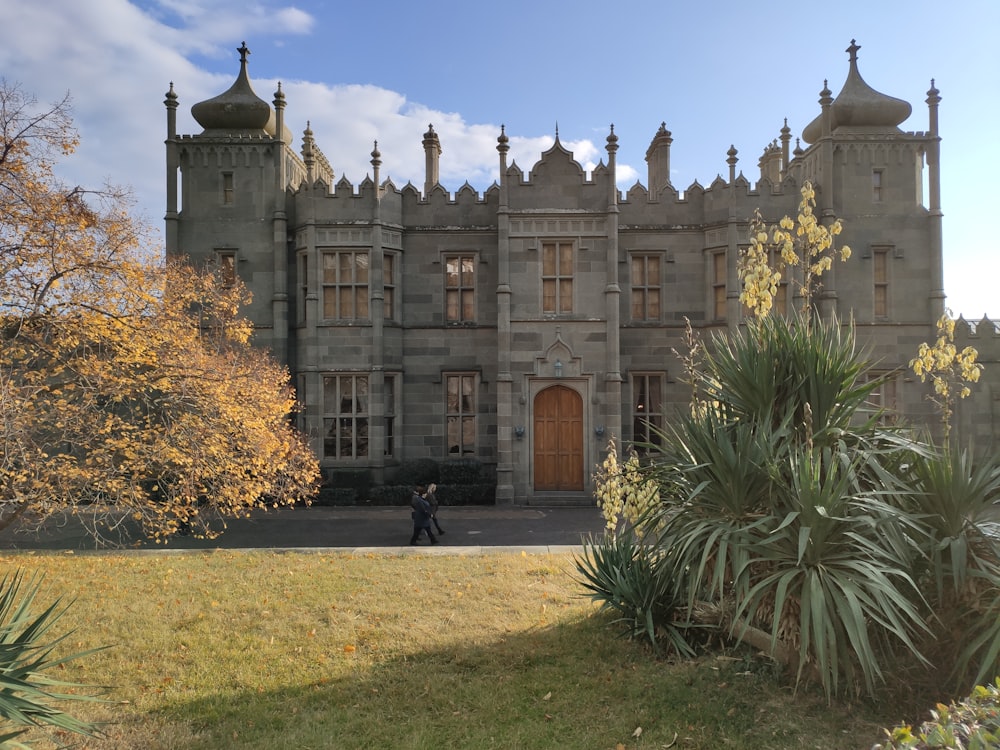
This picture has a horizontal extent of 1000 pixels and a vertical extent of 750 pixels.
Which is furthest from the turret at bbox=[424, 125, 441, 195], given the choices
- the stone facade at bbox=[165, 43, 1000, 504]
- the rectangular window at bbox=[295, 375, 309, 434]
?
the rectangular window at bbox=[295, 375, 309, 434]

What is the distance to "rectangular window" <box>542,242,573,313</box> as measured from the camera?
58.6ft

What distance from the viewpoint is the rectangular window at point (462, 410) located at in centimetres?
1870

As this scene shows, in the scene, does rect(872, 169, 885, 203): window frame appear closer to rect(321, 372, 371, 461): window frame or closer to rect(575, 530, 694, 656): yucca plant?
rect(321, 372, 371, 461): window frame

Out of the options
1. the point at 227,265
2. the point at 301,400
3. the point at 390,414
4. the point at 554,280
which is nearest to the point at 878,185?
the point at 554,280

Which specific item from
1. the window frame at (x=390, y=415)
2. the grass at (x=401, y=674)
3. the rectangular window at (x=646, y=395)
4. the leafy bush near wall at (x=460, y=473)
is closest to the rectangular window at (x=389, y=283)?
the window frame at (x=390, y=415)

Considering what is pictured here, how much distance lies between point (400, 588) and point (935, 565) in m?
6.34

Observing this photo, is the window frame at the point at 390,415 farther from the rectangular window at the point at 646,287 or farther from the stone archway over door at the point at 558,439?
the rectangular window at the point at 646,287

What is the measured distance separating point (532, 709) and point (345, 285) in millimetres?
15063

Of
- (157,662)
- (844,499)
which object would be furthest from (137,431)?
(844,499)

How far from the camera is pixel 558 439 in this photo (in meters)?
17.8

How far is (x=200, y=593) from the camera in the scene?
8266 mm

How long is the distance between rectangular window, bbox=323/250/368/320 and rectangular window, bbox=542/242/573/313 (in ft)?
18.0

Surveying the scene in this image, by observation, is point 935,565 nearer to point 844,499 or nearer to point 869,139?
point 844,499

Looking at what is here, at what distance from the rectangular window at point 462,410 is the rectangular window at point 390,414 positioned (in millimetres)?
1657
